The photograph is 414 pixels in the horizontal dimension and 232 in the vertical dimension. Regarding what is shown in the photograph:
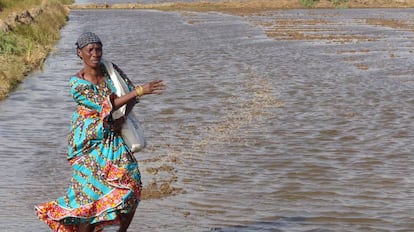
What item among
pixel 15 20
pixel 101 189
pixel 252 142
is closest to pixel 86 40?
pixel 101 189

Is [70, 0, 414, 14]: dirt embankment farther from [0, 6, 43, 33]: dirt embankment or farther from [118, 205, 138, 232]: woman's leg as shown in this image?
[118, 205, 138, 232]: woman's leg

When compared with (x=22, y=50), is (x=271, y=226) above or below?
above

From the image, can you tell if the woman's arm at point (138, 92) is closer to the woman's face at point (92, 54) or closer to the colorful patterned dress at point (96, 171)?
the colorful patterned dress at point (96, 171)

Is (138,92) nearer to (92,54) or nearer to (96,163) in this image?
(92,54)

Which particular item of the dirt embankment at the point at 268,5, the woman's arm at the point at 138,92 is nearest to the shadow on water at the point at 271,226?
the woman's arm at the point at 138,92

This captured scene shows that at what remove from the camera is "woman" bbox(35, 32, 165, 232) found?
5.07 meters

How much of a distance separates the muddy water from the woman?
4.70ft

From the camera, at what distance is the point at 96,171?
512 cm

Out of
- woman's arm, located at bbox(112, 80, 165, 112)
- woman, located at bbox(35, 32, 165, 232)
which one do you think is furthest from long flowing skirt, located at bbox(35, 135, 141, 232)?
woman's arm, located at bbox(112, 80, 165, 112)

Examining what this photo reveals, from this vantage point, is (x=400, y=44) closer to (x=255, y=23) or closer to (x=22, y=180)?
(x=255, y=23)

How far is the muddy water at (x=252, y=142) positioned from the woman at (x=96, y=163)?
1.43 metres

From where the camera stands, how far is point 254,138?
10172 millimetres

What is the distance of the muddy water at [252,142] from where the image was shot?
7000 mm

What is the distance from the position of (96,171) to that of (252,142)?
4.98 meters
